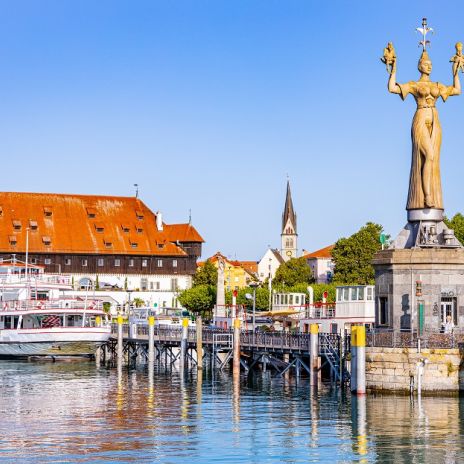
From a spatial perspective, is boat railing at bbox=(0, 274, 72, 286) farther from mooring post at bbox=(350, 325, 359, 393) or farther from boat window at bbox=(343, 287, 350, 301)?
mooring post at bbox=(350, 325, 359, 393)

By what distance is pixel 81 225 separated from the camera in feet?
428

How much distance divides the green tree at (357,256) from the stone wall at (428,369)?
82025 mm

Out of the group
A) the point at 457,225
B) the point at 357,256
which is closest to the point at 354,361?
the point at 457,225

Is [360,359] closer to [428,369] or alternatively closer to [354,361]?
[354,361]

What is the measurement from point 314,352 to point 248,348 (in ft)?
36.7

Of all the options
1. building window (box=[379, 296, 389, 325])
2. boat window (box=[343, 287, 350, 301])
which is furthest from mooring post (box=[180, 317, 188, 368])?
building window (box=[379, 296, 389, 325])

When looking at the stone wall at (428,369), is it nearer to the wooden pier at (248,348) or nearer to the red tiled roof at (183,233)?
the wooden pier at (248,348)

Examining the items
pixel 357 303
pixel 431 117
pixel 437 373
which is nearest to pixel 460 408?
pixel 437 373

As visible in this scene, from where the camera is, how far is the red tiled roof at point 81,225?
5002 inches

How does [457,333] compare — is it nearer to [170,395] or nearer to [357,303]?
[170,395]

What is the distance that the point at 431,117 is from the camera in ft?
160

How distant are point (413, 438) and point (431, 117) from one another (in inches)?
673

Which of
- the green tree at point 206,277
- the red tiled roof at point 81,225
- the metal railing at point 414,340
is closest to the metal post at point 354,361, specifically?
the metal railing at point 414,340

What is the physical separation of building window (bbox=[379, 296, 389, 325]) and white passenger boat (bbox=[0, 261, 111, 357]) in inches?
1415
